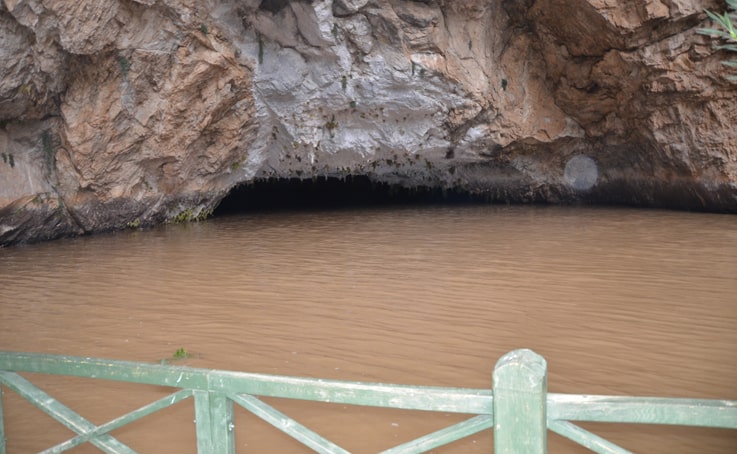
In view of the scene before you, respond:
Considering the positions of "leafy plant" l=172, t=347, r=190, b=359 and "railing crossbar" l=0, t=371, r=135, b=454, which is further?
"leafy plant" l=172, t=347, r=190, b=359

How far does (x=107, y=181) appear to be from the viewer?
9.77 meters

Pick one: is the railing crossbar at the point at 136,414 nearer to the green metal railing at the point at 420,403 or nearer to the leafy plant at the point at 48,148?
the green metal railing at the point at 420,403

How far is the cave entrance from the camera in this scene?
48.6 feet

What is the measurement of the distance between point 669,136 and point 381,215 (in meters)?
5.40

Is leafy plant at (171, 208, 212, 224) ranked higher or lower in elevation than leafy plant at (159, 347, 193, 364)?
higher

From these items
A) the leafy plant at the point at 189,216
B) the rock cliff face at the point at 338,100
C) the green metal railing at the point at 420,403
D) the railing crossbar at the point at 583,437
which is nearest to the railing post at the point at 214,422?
the green metal railing at the point at 420,403

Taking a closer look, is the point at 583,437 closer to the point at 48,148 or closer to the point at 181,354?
the point at 181,354

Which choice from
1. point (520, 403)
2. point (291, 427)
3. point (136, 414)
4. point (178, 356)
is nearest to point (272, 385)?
point (291, 427)

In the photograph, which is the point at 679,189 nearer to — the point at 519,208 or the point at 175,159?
the point at 519,208

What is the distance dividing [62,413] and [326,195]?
1466 centimetres

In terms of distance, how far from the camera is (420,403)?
1834mm

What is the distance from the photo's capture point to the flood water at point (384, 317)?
312 cm

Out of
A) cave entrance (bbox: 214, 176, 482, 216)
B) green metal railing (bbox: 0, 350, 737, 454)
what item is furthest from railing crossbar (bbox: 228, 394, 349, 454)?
cave entrance (bbox: 214, 176, 482, 216)

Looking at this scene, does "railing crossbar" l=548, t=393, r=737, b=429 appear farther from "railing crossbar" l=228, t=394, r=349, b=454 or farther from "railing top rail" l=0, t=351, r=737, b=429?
"railing crossbar" l=228, t=394, r=349, b=454
